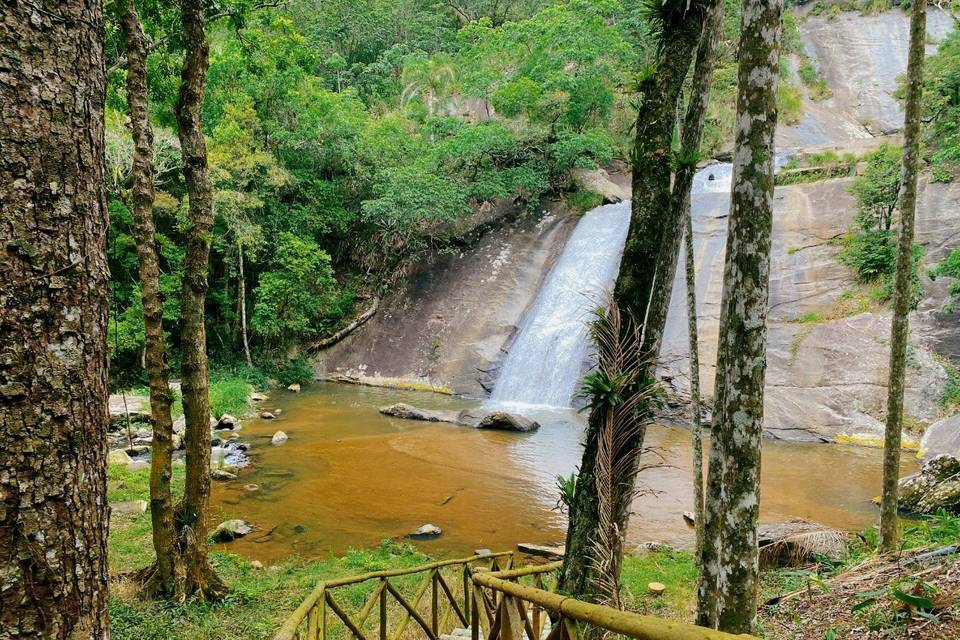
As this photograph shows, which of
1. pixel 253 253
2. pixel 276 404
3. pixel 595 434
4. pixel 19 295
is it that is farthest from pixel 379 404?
pixel 19 295

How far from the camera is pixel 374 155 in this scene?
22281 mm

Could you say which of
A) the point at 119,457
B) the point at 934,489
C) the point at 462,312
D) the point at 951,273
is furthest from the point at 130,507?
the point at 951,273

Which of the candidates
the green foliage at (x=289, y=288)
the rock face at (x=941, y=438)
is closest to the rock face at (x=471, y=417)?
the green foliage at (x=289, y=288)

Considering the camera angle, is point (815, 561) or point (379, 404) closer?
point (815, 561)

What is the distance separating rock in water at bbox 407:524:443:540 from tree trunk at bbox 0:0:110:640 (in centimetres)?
727

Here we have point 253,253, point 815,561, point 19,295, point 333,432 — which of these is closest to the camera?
point 19,295

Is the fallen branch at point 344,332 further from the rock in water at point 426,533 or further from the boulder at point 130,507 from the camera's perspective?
the rock in water at point 426,533

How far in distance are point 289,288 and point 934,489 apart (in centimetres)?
1804

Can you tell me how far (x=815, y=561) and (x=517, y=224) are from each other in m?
18.8

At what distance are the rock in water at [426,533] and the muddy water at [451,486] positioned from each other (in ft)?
0.48

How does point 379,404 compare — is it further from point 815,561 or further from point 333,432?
point 815,561

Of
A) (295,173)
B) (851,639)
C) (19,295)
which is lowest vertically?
(851,639)

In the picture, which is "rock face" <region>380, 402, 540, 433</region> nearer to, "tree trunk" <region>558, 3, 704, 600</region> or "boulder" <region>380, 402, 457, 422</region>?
"boulder" <region>380, 402, 457, 422</region>

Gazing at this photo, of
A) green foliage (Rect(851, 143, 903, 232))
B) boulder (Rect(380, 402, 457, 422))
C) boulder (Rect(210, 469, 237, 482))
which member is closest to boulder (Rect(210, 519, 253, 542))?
boulder (Rect(210, 469, 237, 482))
